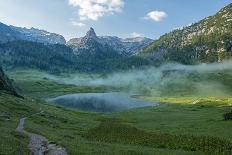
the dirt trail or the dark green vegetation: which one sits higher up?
the dirt trail

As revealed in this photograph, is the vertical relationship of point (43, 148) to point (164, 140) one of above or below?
above

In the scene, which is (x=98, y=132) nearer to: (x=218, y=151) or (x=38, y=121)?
(x=38, y=121)

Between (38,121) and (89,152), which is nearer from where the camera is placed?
(89,152)

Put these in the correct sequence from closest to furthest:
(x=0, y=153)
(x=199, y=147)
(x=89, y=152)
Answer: (x=0, y=153), (x=89, y=152), (x=199, y=147)

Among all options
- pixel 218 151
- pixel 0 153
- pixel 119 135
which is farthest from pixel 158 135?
pixel 0 153

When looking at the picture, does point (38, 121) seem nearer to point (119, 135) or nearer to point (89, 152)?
point (119, 135)

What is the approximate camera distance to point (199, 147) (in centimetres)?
7038

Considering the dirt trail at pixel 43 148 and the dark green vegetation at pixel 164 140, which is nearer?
the dirt trail at pixel 43 148

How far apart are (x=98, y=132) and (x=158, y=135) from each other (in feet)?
55.7

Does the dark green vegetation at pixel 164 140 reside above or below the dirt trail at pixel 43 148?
below

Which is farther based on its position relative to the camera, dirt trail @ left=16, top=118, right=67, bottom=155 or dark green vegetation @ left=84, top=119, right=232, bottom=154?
dark green vegetation @ left=84, top=119, right=232, bottom=154

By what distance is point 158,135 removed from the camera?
286 ft

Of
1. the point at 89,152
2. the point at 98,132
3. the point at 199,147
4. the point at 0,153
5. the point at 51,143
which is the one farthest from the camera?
the point at 98,132

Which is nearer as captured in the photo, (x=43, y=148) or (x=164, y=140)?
(x=43, y=148)
